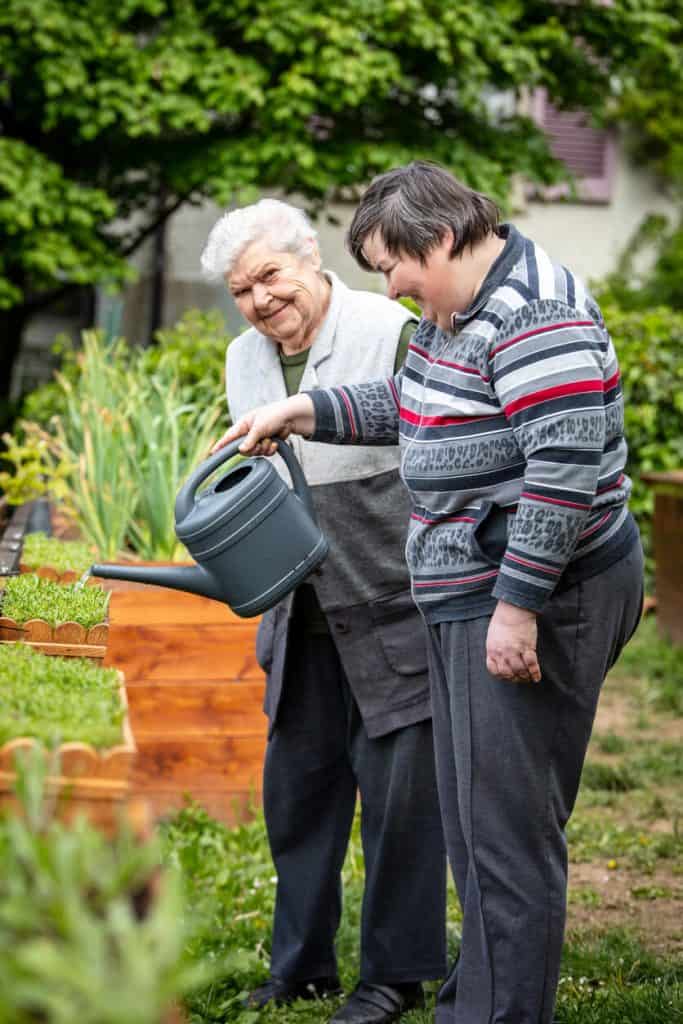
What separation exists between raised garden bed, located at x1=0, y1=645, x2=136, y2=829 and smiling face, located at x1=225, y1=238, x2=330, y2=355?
1351 mm

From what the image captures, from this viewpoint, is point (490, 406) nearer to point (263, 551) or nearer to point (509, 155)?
point (263, 551)

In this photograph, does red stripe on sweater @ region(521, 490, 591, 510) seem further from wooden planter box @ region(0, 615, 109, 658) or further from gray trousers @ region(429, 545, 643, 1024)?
wooden planter box @ region(0, 615, 109, 658)

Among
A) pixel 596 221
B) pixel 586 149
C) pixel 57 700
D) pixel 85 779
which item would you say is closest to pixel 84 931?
A: pixel 85 779

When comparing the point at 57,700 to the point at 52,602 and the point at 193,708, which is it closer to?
the point at 52,602

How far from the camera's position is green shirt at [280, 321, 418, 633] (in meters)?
2.81

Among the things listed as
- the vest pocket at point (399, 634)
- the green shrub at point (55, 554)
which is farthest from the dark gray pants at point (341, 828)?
the green shrub at point (55, 554)

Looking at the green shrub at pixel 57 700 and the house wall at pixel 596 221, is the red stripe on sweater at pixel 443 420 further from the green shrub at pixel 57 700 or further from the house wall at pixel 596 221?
the house wall at pixel 596 221

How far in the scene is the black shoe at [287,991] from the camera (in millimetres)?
2945

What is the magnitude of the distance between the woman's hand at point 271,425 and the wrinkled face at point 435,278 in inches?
15.9

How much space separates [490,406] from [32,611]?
0.77 m

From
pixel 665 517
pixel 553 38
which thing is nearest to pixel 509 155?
pixel 553 38

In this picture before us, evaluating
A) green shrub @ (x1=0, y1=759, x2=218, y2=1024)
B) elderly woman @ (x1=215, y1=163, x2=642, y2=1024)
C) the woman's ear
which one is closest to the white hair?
the woman's ear

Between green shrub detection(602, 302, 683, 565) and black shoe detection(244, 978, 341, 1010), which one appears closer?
black shoe detection(244, 978, 341, 1010)

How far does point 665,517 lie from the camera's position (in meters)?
6.25
